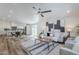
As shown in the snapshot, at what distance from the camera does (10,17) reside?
259cm

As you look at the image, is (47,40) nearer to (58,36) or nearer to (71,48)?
(58,36)

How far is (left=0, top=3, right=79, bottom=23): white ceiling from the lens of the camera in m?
2.58

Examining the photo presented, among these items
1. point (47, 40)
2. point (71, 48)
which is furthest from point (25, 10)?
point (71, 48)

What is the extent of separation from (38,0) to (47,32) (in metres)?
0.62

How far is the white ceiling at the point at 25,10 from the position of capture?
2.58 metres

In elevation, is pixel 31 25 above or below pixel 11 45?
above

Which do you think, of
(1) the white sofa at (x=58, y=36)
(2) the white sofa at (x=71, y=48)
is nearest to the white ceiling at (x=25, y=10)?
(1) the white sofa at (x=58, y=36)

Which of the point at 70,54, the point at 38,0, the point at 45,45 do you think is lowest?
the point at 70,54

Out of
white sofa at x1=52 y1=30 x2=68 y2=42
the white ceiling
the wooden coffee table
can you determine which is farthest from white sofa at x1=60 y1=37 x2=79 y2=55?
the white ceiling

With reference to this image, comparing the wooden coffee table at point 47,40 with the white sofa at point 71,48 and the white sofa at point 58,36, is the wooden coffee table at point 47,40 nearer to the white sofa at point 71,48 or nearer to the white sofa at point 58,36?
the white sofa at point 58,36

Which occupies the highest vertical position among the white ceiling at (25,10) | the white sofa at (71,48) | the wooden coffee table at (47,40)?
the white ceiling at (25,10)

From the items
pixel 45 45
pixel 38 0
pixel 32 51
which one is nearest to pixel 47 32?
pixel 45 45

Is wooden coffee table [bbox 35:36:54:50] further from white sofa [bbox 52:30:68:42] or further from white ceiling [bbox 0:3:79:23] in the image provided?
white ceiling [bbox 0:3:79:23]

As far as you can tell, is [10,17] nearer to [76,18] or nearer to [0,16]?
[0,16]
